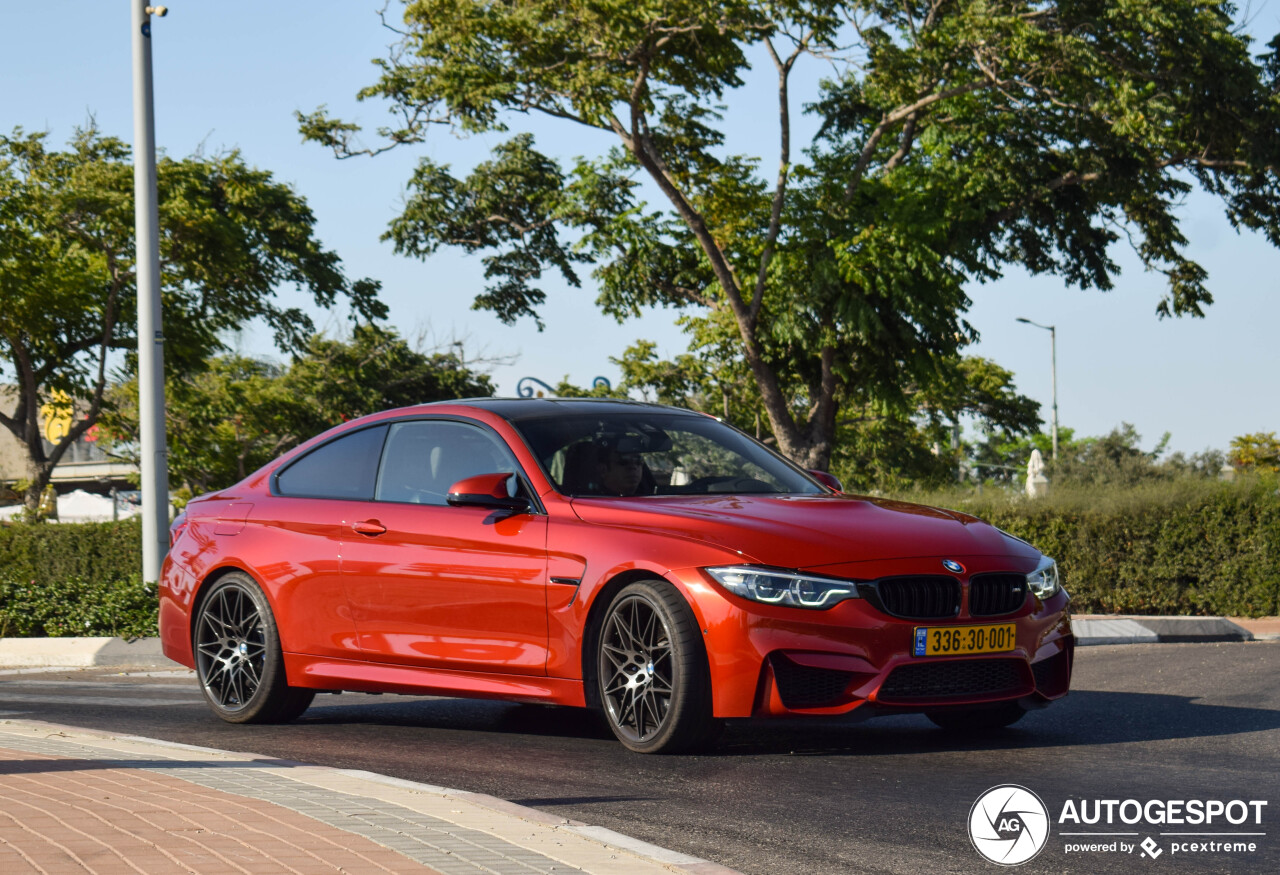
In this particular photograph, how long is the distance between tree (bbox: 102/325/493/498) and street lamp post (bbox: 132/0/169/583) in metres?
21.3

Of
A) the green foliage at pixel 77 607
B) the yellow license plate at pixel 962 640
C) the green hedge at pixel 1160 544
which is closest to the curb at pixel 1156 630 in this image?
the green hedge at pixel 1160 544

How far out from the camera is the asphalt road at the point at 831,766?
4.84 meters

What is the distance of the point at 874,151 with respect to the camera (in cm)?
2773

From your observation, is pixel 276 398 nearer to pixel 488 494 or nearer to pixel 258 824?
pixel 488 494

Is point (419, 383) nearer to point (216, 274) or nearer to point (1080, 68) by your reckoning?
point (216, 274)

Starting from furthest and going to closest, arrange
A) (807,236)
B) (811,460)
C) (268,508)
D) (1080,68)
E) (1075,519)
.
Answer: (811,460)
(807,236)
(1080,68)
(1075,519)
(268,508)

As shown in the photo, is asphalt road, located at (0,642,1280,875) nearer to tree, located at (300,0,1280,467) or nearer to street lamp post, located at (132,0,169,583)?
street lamp post, located at (132,0,169,583)

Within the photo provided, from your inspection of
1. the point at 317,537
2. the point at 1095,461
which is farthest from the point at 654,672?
the point at 1095,461

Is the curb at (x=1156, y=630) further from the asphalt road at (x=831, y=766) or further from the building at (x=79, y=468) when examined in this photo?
the building at (x=79, y=468)

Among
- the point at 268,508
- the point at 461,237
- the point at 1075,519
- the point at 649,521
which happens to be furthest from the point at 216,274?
the point at 649,521

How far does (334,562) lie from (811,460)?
2177 centimetres

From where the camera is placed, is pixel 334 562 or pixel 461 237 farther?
pixel 461 237

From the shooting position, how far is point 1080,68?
2347 centimetres

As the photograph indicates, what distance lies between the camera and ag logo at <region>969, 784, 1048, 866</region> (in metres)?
4.75
